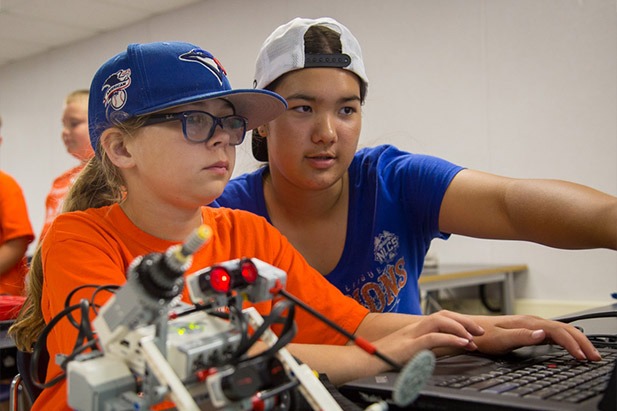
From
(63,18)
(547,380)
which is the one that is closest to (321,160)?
(547,380)

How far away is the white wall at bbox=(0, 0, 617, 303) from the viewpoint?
3.10 metres

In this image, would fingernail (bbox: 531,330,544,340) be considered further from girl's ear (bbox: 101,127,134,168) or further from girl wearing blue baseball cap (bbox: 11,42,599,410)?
girl's ear (bbox: 101,127,134,168)

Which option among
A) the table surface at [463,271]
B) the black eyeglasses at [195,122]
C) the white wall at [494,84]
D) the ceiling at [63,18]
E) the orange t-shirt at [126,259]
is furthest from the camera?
the ceiling at [63,18]

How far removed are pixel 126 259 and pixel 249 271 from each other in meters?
0.46

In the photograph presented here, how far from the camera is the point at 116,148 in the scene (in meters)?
0.96

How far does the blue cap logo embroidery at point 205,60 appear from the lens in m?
0.87

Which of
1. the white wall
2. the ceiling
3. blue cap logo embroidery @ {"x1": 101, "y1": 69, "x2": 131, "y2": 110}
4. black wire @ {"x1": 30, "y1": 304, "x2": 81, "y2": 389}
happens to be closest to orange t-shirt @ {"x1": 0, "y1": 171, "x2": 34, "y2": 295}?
the white wall

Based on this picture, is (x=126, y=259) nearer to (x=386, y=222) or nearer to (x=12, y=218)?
(x=386, y=222)

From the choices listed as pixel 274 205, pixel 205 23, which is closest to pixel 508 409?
pixel 274 205

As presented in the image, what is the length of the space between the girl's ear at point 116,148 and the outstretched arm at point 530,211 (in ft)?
2.10

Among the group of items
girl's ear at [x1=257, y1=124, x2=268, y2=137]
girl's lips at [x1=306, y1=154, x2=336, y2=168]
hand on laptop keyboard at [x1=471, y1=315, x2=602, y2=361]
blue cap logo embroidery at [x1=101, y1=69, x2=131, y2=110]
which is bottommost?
hand on laptop keyboard at [x1=471, y1=315, x2=602, y2=361]

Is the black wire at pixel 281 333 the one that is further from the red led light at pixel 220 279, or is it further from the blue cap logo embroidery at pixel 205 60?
the blue cap logo embroidery at pixel 205 60

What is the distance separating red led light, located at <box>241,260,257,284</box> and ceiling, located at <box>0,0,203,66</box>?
4542 mm

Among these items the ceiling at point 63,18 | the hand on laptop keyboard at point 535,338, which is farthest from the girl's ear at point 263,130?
the ceiling at point 63,18
